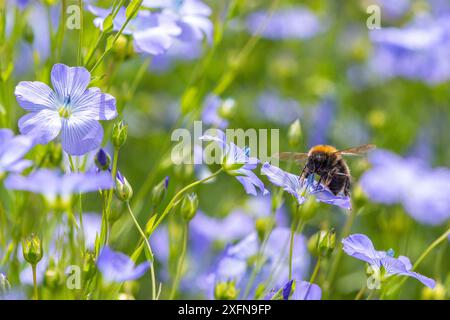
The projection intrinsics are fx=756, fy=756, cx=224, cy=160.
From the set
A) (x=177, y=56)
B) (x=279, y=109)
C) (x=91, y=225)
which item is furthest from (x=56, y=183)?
(x=177, y=56)

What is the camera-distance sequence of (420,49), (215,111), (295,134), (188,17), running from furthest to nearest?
(420,49), (215,111), (188,17), (295,134)

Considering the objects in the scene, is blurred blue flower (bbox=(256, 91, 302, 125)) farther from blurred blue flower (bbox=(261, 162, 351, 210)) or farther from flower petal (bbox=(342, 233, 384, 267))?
flower petal (bbox=(342, 233, 384, 267))

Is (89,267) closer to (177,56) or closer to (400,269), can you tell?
(400,269)

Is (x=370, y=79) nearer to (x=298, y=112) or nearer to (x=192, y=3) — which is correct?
(x=298, y=112)

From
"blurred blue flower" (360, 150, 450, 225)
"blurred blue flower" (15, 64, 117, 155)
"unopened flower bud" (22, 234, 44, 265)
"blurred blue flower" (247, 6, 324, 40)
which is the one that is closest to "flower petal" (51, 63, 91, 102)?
"blurred blue flower" (15, 64, 117, 155)
